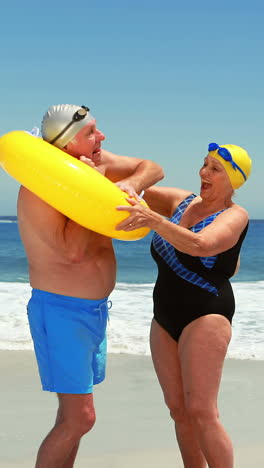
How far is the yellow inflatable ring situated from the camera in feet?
8.80

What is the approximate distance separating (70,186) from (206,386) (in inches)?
43.6

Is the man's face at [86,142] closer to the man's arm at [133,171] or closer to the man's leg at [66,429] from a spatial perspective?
the man's arm at [133,171]

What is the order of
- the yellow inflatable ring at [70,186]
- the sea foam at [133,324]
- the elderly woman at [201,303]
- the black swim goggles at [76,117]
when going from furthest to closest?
the sea foam at [133,324] < the elderly woman at [201,303] < the black swim goggles at [76,117] < the yellow inflatable ring at [70,186]

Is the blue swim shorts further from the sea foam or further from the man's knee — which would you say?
the sea foam

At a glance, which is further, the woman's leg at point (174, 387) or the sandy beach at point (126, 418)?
the sandy beach at point (126, 418)

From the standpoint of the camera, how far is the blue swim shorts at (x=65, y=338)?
2885mm

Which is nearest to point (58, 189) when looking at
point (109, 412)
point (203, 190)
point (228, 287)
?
point (203, 190)

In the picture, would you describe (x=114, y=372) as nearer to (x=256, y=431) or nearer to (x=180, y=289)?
(x=256, y=431)

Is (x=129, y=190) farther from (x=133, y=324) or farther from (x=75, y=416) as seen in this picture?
(x=133, y=324)

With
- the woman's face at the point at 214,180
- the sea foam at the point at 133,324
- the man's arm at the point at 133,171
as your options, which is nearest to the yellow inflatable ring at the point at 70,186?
the man's arm at the point at 133,171

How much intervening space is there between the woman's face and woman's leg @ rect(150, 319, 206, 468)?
717 mm

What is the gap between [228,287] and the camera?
3.18 metres

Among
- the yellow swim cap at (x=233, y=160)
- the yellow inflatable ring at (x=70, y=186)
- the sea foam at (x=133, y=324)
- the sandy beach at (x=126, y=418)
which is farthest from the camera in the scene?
the sea foam at (x=133, y=324)

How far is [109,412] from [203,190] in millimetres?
2363
